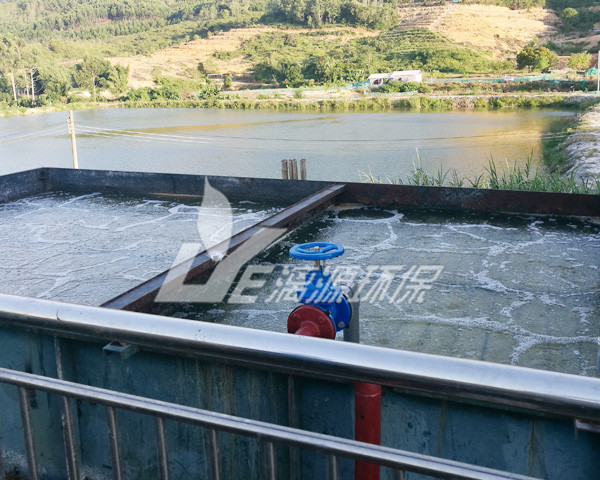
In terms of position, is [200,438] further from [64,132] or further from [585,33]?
[585,33]

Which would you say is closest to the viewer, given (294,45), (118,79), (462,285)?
(462,285)

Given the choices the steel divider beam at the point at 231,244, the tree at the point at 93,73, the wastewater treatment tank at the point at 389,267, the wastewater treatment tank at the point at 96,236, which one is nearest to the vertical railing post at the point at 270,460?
the steel divider beam at the point at 231,244

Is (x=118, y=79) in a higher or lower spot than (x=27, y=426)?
higher

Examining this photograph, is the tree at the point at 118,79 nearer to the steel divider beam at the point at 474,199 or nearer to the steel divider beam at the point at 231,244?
the steel divider beam at the point at 474,199

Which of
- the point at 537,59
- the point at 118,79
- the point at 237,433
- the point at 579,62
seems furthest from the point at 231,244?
the point at 579,62

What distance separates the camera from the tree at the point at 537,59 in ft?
243

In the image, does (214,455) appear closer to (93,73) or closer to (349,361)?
(349,361)

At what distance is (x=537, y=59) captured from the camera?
243 ft

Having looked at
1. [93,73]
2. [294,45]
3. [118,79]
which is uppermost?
[294,45]

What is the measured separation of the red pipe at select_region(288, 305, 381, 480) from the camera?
5.64ft

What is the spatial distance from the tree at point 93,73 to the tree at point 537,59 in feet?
172

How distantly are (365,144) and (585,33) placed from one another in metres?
78.3

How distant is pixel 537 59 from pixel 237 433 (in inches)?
3208

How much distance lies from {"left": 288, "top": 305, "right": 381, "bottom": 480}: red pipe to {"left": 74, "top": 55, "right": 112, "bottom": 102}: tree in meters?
81.4
